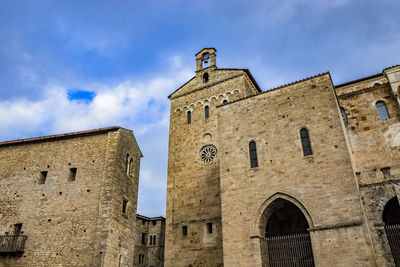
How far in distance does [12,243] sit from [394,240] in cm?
1864

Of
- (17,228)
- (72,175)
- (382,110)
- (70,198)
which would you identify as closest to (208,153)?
(72,175)

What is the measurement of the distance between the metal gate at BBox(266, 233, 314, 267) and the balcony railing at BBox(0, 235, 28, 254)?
1311 centimetres

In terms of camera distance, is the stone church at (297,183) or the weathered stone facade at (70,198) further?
the weathered stone facade at (70,198)

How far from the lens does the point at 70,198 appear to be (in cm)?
1838

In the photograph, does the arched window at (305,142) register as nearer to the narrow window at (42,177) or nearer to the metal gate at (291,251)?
the metal gate at (291,251)

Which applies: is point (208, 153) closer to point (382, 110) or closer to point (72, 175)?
point (72, 175)

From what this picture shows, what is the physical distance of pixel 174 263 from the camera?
1969cm

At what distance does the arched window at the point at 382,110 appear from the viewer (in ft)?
59.6

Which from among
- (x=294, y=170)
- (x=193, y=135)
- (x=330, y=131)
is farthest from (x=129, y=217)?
(x=330, y=131)

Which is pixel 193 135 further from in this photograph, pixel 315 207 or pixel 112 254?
pixel 315 207

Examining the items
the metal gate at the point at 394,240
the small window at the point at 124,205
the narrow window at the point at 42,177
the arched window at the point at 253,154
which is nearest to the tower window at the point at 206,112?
the arched window at the point at 253,154

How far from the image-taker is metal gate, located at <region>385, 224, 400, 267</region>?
12.8 meters

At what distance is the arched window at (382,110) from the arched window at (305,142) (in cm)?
612

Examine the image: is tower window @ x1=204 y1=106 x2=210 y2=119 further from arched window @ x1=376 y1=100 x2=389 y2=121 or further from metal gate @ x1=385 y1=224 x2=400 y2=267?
metal gate @ x1=385 y1=224 x2=400 y2=267
